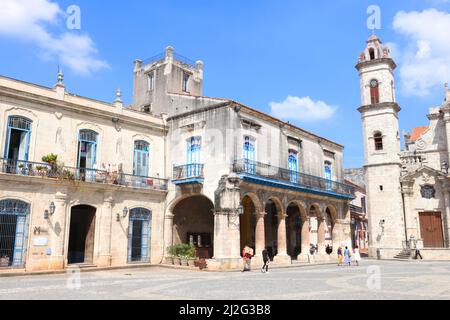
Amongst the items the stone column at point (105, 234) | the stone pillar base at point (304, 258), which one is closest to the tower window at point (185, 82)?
the stone column at point (105, 234)

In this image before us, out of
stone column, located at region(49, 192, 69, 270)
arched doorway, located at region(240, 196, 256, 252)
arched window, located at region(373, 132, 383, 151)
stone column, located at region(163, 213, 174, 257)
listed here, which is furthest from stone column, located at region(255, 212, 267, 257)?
arched window, located at region(373, 132, 383, 151)

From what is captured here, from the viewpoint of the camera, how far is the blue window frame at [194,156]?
72.4 feet

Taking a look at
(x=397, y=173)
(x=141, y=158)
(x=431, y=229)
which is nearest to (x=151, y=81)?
(x=141, y=158)

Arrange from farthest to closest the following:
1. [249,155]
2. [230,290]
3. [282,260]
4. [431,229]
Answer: [431,229]
[282,260]
[249,155]
[230,290]

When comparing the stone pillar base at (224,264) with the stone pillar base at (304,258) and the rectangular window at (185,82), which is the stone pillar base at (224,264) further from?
the rectangular window at (185,82)

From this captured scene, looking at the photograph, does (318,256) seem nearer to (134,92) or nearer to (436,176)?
(436,176)

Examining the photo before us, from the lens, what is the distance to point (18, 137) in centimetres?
1872

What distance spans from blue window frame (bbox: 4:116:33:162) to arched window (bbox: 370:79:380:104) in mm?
27256

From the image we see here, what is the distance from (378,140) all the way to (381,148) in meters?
0.79

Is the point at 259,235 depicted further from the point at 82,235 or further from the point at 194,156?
the point at 82,235

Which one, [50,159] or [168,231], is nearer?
[50,159]

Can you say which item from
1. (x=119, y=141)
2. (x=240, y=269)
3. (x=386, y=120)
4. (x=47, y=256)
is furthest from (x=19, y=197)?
(x=386, y=120)

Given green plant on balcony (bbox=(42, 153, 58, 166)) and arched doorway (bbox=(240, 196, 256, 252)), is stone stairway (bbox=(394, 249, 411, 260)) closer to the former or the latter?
arched doorway (bbox=(240, 196, 256, 252))

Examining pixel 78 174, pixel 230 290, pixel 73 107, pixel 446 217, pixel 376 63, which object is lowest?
pixel 230 290
